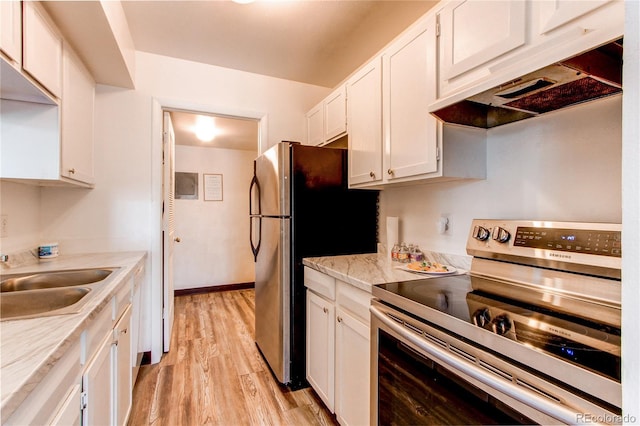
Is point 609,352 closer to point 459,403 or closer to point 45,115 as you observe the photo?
point 459,403

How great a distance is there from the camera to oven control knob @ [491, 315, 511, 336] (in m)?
0.76

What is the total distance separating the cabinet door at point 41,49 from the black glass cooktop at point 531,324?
1800 mm

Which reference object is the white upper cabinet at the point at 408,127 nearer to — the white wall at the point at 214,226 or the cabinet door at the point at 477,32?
the cabinet door at the point at 477,32

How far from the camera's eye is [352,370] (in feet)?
4.67

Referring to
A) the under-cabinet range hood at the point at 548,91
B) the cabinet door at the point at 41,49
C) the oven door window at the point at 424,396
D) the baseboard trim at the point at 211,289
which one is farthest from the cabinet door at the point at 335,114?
the baseboard trim at the point at 211,289

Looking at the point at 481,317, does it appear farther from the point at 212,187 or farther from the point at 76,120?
the point at 212,187

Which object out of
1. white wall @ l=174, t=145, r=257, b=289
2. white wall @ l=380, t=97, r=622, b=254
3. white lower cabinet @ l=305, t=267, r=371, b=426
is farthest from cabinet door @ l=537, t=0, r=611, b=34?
white wall @ l=174, t=145, r=257, b=289

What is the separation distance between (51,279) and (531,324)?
2071 millimetres

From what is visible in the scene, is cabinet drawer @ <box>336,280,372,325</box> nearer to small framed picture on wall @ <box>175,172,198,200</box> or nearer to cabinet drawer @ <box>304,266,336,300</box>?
cabinet drawer @ <box>304,266,336,300</box>

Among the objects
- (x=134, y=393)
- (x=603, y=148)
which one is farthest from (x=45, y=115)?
(x=603, y=148)

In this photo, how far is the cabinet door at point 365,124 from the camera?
174 centimetres

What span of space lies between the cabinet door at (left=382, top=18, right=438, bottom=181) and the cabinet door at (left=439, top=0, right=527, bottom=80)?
81mm

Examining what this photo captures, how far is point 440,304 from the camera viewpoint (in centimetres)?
97

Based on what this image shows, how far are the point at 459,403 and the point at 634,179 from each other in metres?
0.72
